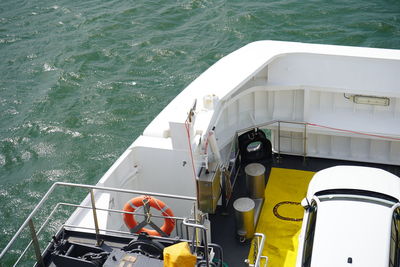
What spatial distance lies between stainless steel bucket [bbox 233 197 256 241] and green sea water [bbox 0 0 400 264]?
6904mm

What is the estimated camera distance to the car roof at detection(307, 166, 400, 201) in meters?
7.05

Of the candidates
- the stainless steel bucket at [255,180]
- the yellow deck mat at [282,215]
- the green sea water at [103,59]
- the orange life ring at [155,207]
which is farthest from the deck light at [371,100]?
the green sea water at [103,59]

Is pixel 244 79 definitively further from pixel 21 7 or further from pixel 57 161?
pixel 21 7

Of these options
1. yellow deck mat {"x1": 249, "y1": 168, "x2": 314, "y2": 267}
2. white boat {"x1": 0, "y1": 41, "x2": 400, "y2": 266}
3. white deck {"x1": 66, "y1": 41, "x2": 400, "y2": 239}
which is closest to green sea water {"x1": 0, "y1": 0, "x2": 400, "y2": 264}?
white boat {"x1": 0, "y1": 41, "x2": 400, "y2": 266}

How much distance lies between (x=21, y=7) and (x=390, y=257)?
20.7m

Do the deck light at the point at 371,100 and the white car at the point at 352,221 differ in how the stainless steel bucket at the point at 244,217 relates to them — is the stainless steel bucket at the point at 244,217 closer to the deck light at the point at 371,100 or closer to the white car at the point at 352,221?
the white car at the point at 352,221

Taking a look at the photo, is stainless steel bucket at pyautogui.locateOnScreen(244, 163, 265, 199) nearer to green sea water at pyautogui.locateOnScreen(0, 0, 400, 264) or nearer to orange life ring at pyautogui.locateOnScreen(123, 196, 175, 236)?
orange life ring at pyautogui.locateOnScreen(123, 196, 175, 236)

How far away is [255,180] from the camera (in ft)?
28.0

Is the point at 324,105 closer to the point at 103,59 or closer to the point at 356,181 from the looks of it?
the point at 356,181

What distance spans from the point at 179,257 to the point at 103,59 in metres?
15.1

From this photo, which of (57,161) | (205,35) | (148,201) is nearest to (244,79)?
(148,201)

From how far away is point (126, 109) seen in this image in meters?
17.1

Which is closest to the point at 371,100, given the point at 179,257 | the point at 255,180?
the point at 255,180

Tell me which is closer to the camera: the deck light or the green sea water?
the deck light
